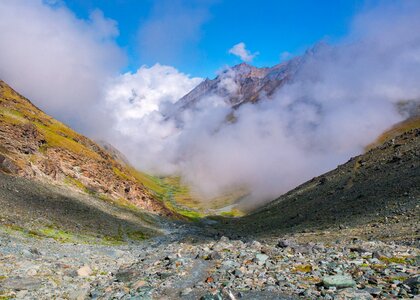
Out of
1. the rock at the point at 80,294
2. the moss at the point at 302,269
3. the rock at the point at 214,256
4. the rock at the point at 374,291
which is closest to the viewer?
the rock at the point at 374,291

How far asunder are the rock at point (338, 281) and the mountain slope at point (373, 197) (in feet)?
89.1

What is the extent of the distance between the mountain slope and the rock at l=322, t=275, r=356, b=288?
27162 millimetres

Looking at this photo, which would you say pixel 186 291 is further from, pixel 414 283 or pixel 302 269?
pixel 414 283

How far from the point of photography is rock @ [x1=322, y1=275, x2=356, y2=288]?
2130cm

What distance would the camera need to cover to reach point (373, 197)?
85.1 meters

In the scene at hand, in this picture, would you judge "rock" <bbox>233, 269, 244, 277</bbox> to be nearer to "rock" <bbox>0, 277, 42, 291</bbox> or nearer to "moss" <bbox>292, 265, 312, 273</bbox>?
"moss" <bbox>292, 265, 312, 273</bbox>

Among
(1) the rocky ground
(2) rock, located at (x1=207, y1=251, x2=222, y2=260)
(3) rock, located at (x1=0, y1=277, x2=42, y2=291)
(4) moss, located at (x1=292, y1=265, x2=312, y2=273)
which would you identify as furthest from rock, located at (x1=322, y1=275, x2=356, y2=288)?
(3) rock, located at (x1=0, y1=277, x2=42, y2=291)

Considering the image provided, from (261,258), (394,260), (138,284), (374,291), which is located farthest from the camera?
(261,258)

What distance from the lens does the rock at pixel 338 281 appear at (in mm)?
21297

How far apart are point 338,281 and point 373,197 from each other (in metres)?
71.1

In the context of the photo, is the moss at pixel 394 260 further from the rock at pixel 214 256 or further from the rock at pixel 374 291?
the rock at pixel 214 256

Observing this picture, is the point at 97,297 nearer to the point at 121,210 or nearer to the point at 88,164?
the point at 121,210

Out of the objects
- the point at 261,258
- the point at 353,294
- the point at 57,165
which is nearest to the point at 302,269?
the point at 261,258

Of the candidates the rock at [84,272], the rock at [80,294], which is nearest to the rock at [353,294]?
the rock at [80,294]
